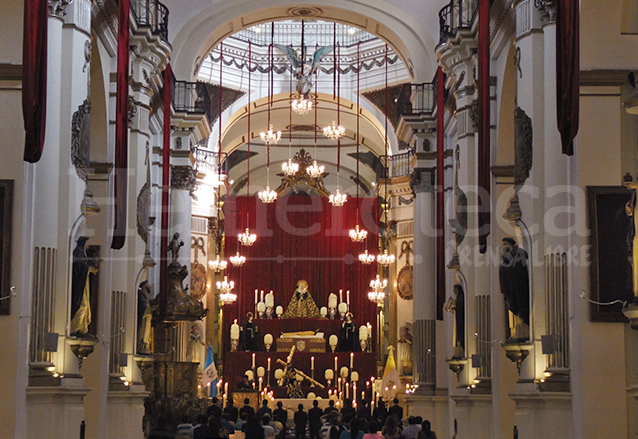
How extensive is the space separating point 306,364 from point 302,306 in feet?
11.1

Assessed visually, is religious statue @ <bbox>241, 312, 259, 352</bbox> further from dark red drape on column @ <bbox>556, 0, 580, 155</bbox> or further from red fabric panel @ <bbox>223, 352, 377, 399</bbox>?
dark red drape on column @ <bbox>556, 0, 580, 155</bbox>

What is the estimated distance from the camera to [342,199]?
3081 cm

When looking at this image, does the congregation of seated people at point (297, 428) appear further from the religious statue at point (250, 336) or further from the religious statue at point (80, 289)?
the religious statue at point (250, 336)

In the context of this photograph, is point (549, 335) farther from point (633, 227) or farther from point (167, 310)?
point (167, 310)

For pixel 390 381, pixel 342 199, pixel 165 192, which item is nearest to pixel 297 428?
pixel 165 192

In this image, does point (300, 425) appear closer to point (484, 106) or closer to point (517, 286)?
point (517, 286)

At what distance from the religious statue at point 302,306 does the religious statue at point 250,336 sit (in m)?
1.79

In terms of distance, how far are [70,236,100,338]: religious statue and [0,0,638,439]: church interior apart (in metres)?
0.04

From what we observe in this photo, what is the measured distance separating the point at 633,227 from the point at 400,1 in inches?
591

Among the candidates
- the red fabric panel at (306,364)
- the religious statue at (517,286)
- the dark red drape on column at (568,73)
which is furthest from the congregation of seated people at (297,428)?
the red fabric panel at (306,364)

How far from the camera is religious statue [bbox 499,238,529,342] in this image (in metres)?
13.2

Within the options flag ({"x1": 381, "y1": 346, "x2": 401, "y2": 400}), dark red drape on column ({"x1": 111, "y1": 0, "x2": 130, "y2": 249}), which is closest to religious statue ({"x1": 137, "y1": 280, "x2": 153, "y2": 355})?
dark red drape on column ({"x1": 111, "y1": 0, "x2": 130, "y2": 249})

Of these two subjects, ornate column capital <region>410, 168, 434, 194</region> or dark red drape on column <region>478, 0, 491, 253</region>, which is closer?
dark red drape on column <region>478, 0, 491, 253</region>

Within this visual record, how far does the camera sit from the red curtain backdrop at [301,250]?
3775 centimetres
